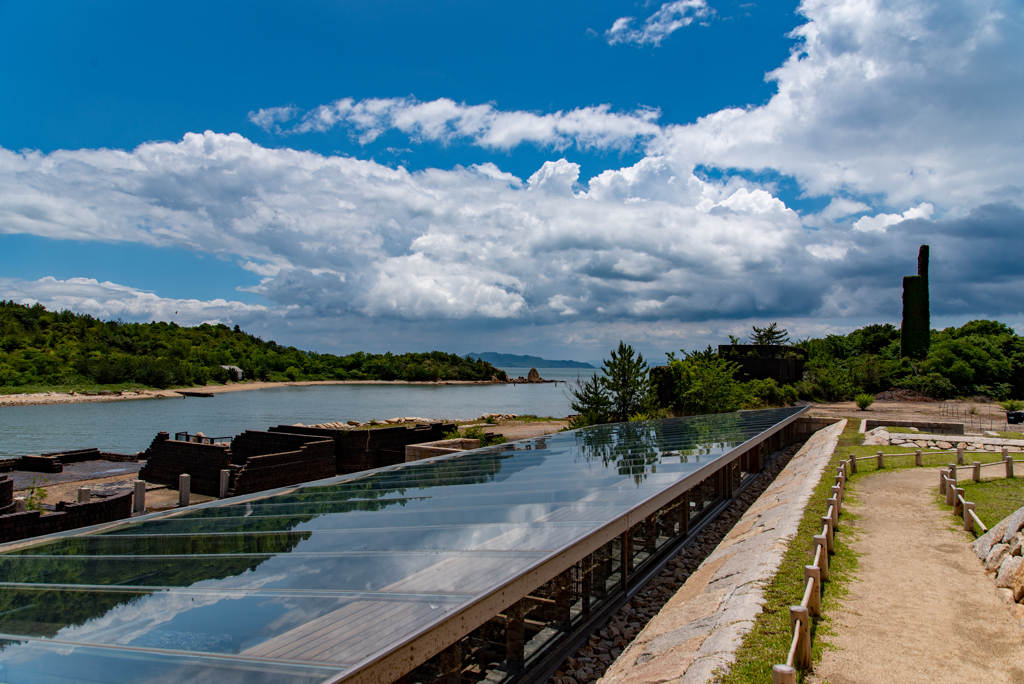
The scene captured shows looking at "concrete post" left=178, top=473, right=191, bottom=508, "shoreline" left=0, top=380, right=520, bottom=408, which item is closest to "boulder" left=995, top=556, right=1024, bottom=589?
"concrete post" left=178, top=473, right=191, bottom=508

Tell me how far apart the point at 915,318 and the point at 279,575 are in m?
63.0

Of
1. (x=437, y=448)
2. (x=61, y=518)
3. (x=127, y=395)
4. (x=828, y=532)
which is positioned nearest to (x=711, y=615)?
(x=828, y=532)

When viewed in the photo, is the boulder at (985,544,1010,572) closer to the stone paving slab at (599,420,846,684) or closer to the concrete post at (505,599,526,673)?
the stone paving slab at (599,420,846,684)

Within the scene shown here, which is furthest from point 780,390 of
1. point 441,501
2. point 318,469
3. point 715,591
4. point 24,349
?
point 24,349

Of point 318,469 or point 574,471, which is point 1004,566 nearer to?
point 574,471

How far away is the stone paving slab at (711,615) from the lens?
484 cm

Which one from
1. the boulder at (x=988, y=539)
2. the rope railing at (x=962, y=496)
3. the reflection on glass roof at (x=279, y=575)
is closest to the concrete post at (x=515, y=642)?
the reflection on glass roof at (x=279, y=575)

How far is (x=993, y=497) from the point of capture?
10.3 metres

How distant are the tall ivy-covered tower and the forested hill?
111m

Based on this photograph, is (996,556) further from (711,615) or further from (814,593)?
(711,615)

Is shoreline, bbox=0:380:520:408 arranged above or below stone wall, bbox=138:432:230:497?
below

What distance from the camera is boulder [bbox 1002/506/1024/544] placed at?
6531mm

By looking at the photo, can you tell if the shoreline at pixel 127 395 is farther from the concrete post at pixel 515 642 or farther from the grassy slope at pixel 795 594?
the grassy slope at pixel 795 594

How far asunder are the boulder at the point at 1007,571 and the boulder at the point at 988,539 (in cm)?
82
